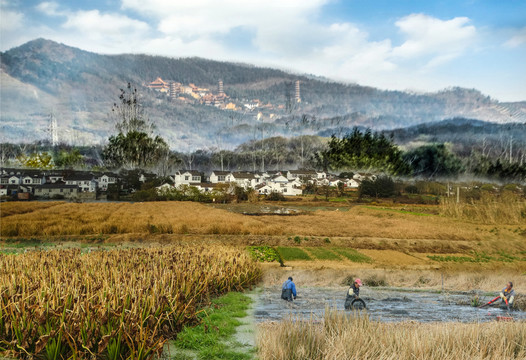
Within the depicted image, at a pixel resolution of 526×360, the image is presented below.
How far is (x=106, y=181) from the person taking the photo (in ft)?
74.7

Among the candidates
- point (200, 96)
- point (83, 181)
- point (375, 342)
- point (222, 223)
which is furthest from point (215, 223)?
point (375, 342)

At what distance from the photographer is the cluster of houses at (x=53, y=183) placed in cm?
2231

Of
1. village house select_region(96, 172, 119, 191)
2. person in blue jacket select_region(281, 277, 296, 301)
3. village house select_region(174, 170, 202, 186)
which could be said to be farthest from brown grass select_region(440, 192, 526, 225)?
village house select_region(96, 172, 119, 191)

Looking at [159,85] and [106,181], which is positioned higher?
[159,85]

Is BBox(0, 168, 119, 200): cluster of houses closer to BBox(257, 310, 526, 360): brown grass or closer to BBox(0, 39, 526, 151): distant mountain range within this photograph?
BBox(0, 39, 526, 151): distant mountain range

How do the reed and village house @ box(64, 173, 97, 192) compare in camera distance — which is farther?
village house @ box(64, 173, 97, 192)

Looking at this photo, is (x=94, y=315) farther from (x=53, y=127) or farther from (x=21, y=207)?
(x=53, y=127)

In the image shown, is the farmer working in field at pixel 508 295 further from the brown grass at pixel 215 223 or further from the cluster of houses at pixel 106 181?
the cluster of houses at pixel 106 181

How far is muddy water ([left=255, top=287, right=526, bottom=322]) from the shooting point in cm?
1066

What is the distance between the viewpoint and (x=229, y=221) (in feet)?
66.6

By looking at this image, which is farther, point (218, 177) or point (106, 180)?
point (218, 177)

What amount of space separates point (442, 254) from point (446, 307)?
5293mm

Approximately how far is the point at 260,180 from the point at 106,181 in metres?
8.42

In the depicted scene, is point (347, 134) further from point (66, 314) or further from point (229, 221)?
point (66, 314)
